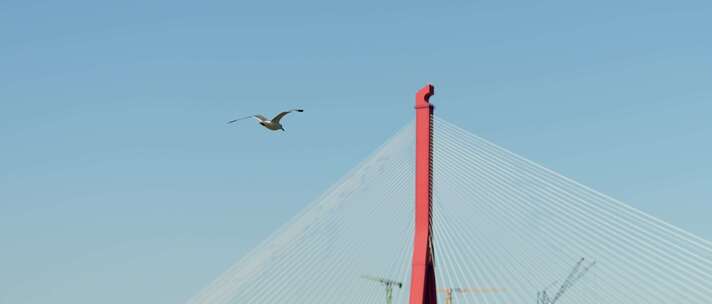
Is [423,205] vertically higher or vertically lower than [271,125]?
lower

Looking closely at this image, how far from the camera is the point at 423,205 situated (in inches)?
2002

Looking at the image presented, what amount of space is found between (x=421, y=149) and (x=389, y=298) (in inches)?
3270

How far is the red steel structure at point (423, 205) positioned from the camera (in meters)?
49.4

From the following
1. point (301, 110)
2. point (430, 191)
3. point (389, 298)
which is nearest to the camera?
point (301, 110)

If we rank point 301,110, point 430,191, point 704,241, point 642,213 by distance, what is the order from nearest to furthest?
point 704,241
point 642,213
point 301,110
point 430,191

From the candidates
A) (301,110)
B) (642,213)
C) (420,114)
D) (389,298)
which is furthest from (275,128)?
(389,298)

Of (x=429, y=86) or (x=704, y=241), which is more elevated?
(x=429, y=86)

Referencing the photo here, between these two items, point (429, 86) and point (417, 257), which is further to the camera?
point (429, 86)

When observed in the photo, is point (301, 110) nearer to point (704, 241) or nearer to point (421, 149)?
point (421, 149)

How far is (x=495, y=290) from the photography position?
48.8m

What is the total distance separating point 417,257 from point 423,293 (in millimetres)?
1359

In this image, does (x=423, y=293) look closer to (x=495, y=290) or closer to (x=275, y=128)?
(x=495, y=290)

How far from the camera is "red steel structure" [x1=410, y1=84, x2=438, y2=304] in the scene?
1945 inches

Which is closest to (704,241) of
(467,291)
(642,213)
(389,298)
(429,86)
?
(642,213)
